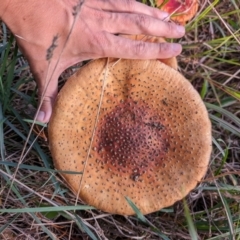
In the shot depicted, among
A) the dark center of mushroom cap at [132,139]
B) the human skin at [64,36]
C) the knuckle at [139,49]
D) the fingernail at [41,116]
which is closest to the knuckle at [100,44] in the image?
the human skin at [64,36]

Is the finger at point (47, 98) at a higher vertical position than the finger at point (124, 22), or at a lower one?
lower

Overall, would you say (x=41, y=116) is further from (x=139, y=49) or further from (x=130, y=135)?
(x=139, y=49)

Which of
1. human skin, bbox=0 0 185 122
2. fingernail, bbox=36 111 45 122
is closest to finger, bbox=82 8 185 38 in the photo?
human skin, bbox=0 0 185 122

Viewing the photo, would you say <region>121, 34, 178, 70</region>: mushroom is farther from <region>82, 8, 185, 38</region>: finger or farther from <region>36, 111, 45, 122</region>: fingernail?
<region>36, 111, 45, 122</region>: fingernail

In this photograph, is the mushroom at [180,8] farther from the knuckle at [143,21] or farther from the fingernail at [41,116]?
the fingernail at [41,116]

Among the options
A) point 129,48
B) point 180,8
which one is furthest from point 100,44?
point 180,8

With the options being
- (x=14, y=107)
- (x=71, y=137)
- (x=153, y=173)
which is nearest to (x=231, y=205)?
(x=153, y=173)

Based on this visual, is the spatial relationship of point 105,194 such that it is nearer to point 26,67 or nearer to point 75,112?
point 75,112
